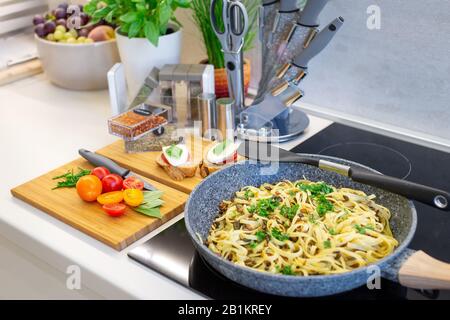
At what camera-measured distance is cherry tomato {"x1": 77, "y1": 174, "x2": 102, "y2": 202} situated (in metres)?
1.12

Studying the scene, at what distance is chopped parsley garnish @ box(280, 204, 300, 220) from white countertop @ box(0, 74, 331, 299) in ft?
0.68

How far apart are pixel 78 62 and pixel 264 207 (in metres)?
0.78

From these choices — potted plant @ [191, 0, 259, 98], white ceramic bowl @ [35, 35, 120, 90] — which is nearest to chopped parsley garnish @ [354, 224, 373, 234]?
potted plant @ [191, 0, 259, 98]

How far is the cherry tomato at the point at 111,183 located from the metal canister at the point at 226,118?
0.98 ft

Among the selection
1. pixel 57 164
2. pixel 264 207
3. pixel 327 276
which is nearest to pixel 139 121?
pixel 57 164

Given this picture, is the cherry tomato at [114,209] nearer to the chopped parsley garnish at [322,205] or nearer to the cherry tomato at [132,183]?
the cherry tomato at [132,183]

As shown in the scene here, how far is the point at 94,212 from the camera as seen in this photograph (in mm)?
1103

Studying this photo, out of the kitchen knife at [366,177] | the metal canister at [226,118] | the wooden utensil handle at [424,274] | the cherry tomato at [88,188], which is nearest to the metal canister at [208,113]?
the metal canister at [226,118]

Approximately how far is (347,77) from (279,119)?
197 mm

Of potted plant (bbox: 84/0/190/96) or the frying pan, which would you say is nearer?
the frying pan

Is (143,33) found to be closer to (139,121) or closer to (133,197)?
(139,121)

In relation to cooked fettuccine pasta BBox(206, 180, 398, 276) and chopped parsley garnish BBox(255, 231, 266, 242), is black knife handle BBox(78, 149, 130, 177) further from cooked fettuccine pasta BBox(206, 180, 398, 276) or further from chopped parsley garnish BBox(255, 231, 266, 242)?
chopped parsley garnish BBox(255, 231, 266, 242)

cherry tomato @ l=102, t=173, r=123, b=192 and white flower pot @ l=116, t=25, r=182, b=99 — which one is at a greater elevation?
white flower pot @ l=116, t=25, r=182, b=99
